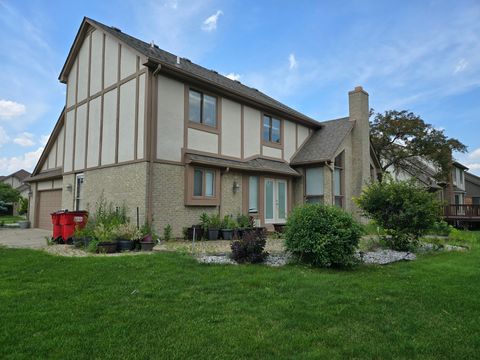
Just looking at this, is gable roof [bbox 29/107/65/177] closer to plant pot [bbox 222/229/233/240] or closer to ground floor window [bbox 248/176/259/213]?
ground floor window [bbox 248/176/259/213]

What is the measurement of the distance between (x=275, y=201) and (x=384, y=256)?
7562 millimetres

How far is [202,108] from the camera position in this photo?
13367mm

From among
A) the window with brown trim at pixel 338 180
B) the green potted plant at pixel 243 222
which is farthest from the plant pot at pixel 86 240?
the window with brown trim at pixel 338 180

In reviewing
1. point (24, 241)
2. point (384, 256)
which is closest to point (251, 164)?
point (384, 256)

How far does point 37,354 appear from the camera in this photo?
3.21m

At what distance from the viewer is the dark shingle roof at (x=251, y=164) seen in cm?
1266

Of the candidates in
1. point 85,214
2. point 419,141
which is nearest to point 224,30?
point 85,214

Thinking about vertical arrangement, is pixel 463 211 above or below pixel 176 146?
below

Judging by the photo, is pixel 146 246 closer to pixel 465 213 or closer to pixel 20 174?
pixel 465 213

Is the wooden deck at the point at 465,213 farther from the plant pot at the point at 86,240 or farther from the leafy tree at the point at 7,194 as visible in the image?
the leafy tree at the point at 7,194

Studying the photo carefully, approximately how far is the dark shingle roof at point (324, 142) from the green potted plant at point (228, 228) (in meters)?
6.13

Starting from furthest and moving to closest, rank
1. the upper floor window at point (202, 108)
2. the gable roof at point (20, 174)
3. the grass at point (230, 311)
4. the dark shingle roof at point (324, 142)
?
the gable roof at point (20, 174) < the dark shingle roof at point (324, 142) < the upper floor window at point (202, 108) < the grass at point (230, 311)

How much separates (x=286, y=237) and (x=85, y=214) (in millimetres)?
7516

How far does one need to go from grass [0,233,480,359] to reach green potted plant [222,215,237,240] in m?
5.08
